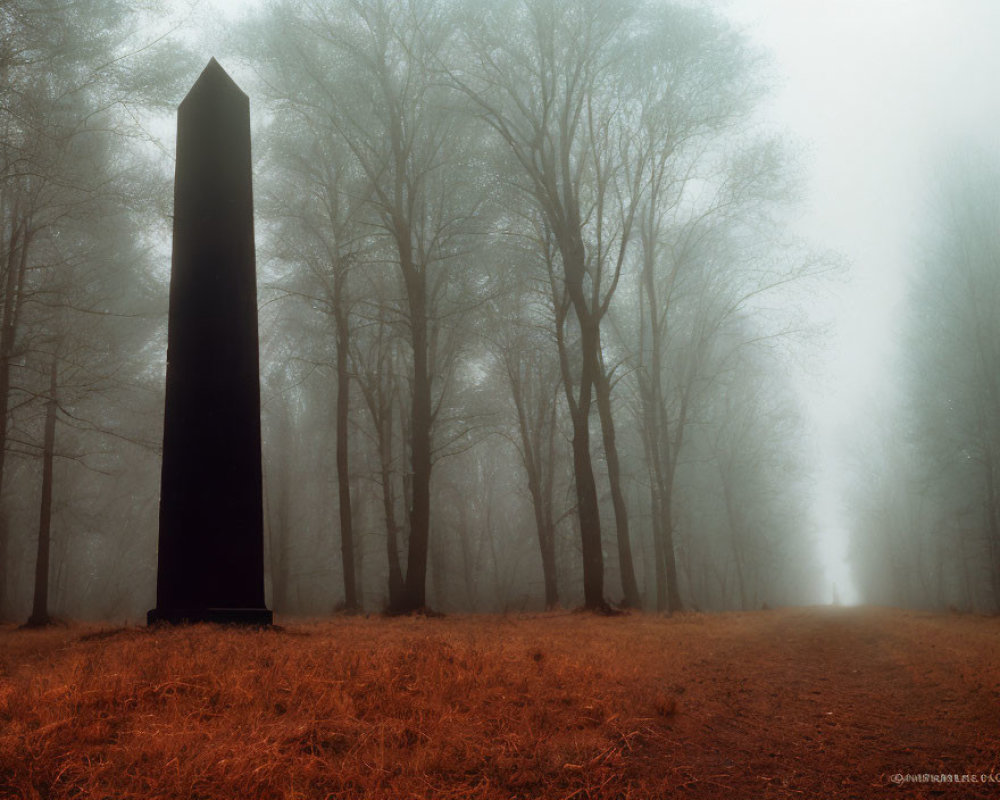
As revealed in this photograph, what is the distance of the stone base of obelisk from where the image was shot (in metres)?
6.74

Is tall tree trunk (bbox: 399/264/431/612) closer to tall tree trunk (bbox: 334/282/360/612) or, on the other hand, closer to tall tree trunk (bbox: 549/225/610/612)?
tall tree trunk (bbox: 334/282/360/612)

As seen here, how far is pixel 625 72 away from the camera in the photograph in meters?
15.7

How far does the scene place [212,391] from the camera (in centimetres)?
727

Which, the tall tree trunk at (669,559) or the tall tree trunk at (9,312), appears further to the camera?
the tall tree trunk at (669,559)

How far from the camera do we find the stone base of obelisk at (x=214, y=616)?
22.1 ft

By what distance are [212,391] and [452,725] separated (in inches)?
188

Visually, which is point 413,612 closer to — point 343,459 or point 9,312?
point 343,459

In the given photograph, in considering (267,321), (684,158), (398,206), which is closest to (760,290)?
(684,158)

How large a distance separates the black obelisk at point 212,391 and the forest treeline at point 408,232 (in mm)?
3121

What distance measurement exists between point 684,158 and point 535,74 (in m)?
5.60

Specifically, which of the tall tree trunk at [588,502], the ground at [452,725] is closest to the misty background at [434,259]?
the tall tree trunk at [588,502]

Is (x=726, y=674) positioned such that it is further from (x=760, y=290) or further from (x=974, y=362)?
(x=974, y=362)

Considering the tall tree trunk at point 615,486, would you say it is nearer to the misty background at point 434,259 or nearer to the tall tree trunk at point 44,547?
the misty background at point 434,259

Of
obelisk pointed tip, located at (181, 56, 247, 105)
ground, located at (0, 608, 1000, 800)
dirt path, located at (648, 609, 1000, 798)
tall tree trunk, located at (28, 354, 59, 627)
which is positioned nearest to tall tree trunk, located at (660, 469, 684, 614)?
dirt path, located at (648, 609, 1000, 798)
